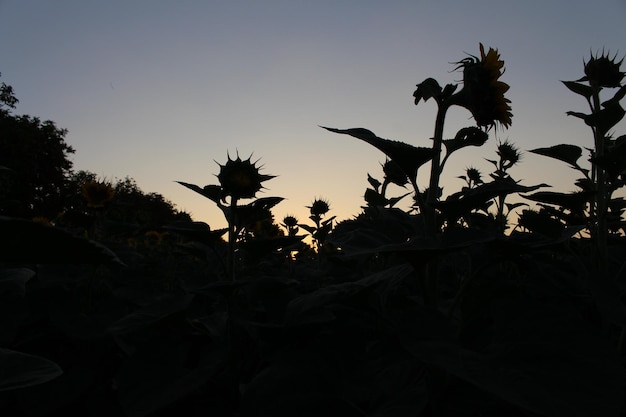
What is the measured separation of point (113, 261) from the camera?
36cm

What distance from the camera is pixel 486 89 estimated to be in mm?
1450

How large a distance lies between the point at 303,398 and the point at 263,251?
84 cm

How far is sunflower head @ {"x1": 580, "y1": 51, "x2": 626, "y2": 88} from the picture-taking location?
6.82ft

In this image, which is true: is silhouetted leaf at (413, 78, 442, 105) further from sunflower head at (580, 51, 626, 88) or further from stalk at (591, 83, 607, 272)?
sunflower head at (580, 51, 626, 88)

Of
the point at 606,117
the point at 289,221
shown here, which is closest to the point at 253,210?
the point at 606,117

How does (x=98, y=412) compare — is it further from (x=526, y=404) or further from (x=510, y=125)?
(x=510, y=125)

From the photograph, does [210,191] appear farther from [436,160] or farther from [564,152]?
[564,152]

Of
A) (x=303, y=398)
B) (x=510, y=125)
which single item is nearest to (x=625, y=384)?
(x=303, y=398)

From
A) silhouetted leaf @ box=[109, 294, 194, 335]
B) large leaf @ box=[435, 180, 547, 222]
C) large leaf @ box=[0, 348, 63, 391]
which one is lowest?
large leaf @ box=[0, 348, 63, 391]

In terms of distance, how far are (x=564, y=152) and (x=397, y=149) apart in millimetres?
1135

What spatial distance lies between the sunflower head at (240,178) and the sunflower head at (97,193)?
2547 millimetres

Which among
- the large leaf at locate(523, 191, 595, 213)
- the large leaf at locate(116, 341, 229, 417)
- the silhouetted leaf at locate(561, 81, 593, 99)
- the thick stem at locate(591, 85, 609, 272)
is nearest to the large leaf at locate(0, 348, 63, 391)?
the large leaf at locate(116, 341, 229, 417)

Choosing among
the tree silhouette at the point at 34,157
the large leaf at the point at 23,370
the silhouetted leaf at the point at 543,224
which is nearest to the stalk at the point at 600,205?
the silhouetted leaf at the point at 543,224

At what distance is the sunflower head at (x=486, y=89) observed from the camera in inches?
55.9
